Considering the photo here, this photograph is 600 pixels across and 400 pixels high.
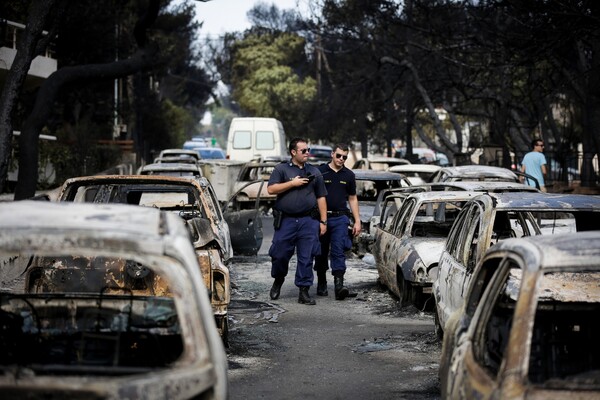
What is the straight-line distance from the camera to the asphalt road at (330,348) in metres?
8.36

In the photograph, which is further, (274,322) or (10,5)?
(10,5)

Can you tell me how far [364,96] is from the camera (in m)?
50.0

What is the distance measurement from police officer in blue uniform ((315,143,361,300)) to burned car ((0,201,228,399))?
6.94 metres

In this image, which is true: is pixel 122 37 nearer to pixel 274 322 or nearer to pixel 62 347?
pixel 274 322

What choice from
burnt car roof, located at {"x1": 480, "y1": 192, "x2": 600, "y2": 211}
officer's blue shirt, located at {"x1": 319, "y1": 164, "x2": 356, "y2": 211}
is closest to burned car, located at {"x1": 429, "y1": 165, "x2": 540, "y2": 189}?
officer's blue shirt, located at {"x1": 319, "y1": 164, "x2": 356, "y2": 211}

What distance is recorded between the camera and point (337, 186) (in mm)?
13773

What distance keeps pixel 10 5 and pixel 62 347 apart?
2746 cm

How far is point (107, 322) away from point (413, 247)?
6.31m

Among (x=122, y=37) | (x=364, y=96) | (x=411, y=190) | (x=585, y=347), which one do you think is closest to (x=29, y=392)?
(x=585, y=347)

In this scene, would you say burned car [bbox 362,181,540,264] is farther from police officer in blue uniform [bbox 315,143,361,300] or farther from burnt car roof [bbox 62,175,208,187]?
burnt car roof [bbox 62,175,208,187]

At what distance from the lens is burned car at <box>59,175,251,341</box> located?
9.38 m

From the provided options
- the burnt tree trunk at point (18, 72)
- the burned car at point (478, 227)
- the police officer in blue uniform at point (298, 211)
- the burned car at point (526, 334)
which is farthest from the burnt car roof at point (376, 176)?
the burned car at point (526, 334)

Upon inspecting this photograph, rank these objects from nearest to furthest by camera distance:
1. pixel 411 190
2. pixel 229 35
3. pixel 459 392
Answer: pixel 459 392 < pixel 411 190 < pixel 229 35

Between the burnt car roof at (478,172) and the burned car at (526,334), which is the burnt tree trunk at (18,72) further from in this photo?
the burned car at (526,334)
